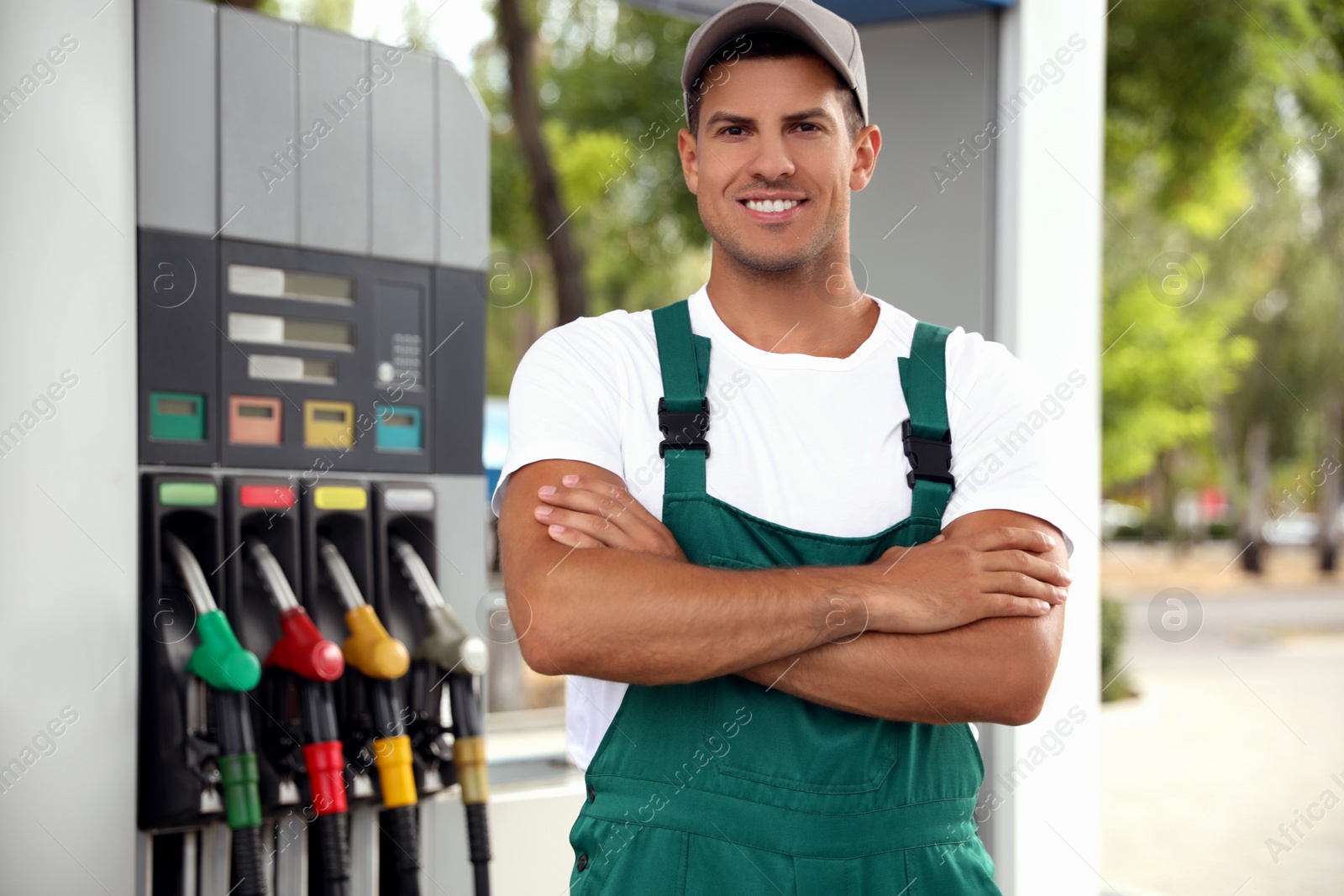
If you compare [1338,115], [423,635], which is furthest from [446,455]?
[1338,115]

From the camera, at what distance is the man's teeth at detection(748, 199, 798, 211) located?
7.11ft

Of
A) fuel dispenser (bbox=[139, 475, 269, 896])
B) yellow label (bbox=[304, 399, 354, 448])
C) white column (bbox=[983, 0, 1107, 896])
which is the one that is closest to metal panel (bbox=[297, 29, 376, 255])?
yellow label (bbox=[304, 399, 354, 448])

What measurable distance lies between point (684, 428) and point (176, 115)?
144cm

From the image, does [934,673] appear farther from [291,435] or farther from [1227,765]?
[1227,765]

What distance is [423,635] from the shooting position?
305 cm

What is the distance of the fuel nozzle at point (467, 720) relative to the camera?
2939mm

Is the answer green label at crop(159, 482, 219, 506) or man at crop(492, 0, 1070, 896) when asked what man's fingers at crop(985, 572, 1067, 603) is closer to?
man at crop(492, 0, 1070, 896)

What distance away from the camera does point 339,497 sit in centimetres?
297

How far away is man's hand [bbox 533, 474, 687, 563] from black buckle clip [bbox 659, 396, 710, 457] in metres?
0.11

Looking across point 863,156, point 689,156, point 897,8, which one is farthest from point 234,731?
point 897,8

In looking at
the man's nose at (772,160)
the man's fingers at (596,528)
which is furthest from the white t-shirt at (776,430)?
the man's nose at (772,160)

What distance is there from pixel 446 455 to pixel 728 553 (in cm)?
139

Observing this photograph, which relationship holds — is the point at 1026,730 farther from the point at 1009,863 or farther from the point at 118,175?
the point at 118,175

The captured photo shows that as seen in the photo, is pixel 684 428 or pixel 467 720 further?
pixel 467 720
